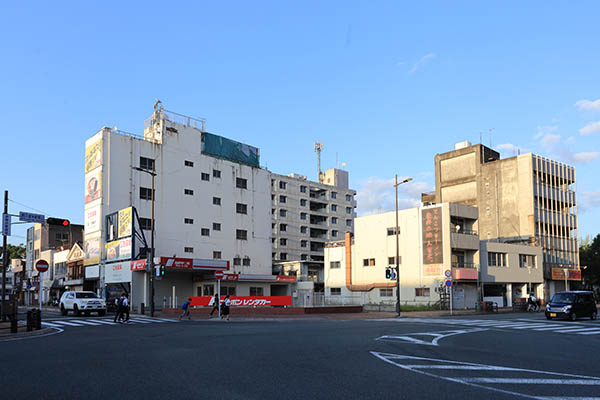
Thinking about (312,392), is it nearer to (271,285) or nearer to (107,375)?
(107,375)

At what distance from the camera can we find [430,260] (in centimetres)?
5281

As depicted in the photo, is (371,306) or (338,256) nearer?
(371,306)

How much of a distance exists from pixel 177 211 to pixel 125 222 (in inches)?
472

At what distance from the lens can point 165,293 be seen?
56094 millimetres

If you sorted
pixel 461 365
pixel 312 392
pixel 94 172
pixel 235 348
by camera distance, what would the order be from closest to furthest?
pixel 312 392 → pixel 461 365 → pixel 235 348 → pixel 94 172

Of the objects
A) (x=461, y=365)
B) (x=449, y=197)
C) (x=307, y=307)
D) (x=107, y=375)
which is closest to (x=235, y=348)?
(x=107, y=375)

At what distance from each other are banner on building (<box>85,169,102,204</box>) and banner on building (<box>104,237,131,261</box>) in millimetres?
6292

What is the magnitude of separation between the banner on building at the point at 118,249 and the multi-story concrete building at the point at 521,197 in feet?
138

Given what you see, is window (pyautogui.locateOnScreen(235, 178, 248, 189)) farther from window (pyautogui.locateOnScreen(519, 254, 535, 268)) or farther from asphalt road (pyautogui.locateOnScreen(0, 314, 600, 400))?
asphalt road (pyautogui.locateOnScreen(0, 314, 600, 400))

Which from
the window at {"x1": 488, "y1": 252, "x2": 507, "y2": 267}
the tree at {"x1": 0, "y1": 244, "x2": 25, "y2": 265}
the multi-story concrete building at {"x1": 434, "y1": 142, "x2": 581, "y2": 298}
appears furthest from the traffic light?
the tree at {"x1": 0, "y1": 244, "x2": 25, "y2": 265}

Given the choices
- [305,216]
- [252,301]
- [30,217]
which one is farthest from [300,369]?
[305,216]

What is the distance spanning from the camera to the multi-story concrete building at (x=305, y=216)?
305ft

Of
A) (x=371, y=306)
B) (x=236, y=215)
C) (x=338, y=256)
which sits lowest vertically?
(x=371, y=306)

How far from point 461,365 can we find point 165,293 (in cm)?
4887
